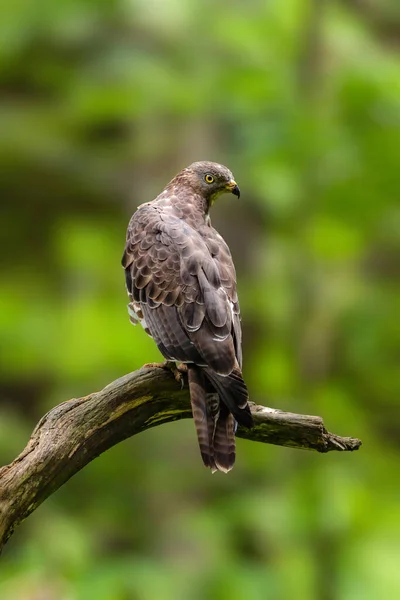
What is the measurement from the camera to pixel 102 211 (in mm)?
8648

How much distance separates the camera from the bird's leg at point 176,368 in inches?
119

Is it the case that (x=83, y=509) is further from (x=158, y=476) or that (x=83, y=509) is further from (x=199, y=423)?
(x=199, y=423)

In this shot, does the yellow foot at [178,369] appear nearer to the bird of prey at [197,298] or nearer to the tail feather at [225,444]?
the bird of prey at [197,298]

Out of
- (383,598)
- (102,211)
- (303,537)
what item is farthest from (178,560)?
(102,211)

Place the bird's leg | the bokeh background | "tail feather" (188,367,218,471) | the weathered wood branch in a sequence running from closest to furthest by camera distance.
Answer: the weathered wood branch → "tail feather" (188,367,218,471) → the bird's leg → the bokeh background

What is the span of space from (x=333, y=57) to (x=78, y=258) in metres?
2.20

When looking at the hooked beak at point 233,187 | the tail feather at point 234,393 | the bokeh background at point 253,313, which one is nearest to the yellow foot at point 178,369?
the tail feather at point 234,393

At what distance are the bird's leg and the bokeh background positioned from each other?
1.68 metres

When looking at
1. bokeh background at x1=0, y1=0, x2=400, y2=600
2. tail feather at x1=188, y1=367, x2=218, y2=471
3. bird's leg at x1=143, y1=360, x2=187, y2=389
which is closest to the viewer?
tail feather at x1=188, y1=367, x2=218, y2=471

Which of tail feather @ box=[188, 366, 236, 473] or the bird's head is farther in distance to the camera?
Result: the bird's head

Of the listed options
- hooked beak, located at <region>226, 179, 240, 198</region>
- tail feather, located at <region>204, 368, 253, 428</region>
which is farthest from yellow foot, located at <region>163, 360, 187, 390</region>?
hooked beak, located at <region>226, 179, 240, 198</region>

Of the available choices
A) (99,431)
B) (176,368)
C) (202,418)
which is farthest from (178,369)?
(99,431)

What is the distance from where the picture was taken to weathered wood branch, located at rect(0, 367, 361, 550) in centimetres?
275

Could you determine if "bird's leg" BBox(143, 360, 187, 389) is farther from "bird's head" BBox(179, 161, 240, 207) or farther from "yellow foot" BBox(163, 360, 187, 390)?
"bird's head" BBox(179, 161, 240, 207)
